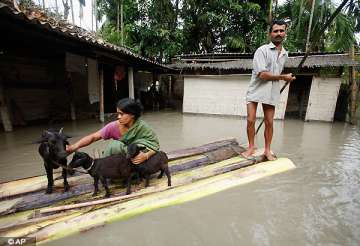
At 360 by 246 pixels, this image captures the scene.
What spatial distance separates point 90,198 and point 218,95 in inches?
397

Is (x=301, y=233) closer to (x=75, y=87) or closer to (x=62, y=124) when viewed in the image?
(x=62, y=124)

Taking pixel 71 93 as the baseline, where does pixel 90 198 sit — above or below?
below

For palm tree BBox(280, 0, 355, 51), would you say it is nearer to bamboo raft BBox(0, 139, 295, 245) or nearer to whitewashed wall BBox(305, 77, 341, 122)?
whitewashed wall BBox(305, 77, 341, 122)

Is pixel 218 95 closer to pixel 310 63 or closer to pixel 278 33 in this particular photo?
pixel 310 63

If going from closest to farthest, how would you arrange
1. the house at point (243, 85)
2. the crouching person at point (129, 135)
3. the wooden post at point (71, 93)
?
the crouching person at point (129, 135)
the wooden post at point (71, 93)
the house at point (243, 85)

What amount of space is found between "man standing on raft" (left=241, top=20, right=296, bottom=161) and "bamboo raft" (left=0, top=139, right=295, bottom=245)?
0.75 metres

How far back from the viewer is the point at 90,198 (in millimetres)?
2756

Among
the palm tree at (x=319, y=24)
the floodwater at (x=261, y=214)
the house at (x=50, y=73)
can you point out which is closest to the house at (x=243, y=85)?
the palm tree at (x=319, y=24)

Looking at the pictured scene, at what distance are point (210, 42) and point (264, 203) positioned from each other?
600 inches

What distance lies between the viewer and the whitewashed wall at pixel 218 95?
1187 centimetres

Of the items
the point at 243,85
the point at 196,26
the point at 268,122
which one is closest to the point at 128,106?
the point at 268,122

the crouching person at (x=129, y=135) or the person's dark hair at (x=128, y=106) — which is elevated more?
the person's dark hair at (x=128, y=106)

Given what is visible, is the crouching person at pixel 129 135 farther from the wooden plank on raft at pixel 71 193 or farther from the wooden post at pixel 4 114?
the wooden post at pixel 4 114

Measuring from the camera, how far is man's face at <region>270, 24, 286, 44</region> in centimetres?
372
